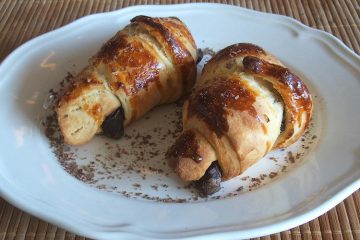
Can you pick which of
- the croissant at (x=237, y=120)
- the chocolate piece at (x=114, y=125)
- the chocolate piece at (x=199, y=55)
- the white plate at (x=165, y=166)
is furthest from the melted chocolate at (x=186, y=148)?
the chocolate piece at (x=199, y=55)

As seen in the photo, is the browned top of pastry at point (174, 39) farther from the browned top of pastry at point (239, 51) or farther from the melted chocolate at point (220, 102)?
the melted chocolate at point (220, 102)

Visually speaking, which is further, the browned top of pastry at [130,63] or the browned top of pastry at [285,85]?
the browned top of pastry at [130,63]

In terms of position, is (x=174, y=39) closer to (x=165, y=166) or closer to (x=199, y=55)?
(x=199, y=55)

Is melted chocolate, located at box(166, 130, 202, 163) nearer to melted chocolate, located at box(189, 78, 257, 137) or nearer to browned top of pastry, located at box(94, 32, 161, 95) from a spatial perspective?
melted chocolate, located at box(189, 78, 257, 137)

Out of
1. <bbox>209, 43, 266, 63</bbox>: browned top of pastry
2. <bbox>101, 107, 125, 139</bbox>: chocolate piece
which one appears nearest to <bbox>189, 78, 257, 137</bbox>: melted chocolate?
<bbox>209, 43, 266, 63</bbox>: browned top of pastry

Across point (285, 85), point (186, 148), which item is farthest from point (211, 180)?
point (285, 85)

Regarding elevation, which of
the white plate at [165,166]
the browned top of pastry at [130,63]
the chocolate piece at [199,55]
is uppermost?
the browned top of pastry at [130,63]

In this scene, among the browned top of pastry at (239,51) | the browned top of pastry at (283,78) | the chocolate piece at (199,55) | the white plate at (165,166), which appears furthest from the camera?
the chocolate piece at (199,55)
